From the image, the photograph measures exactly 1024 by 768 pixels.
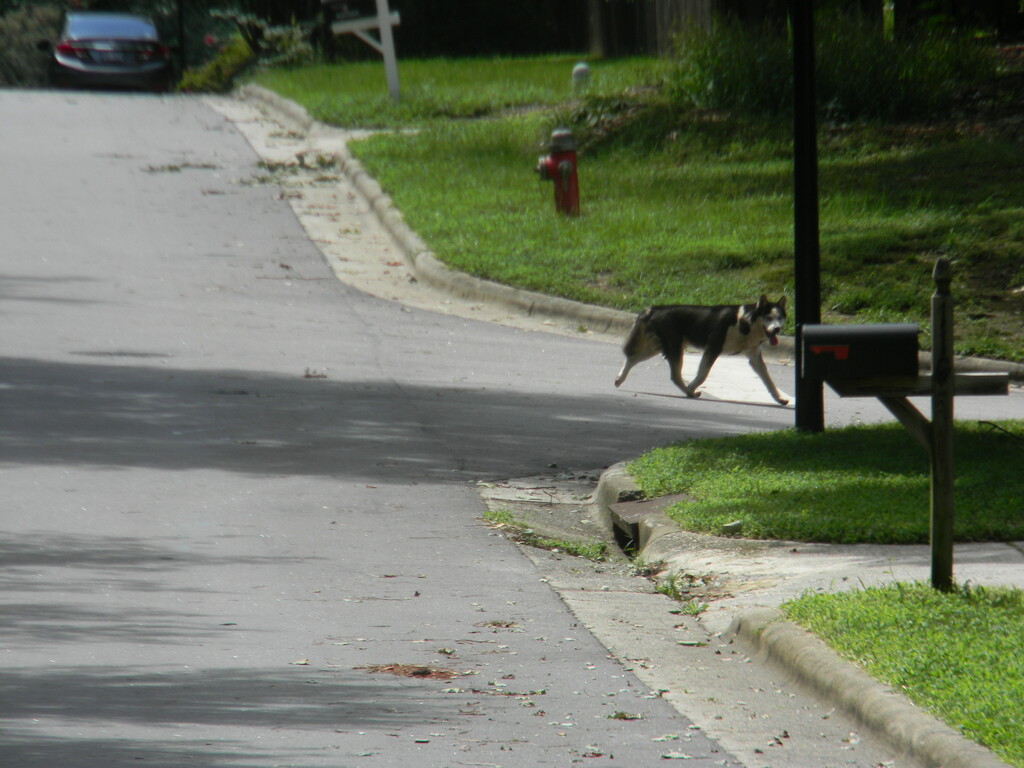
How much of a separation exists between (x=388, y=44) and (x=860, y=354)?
19.9m

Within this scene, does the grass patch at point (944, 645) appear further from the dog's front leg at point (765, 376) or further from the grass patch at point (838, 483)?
the dog's front leg at point (765, 376)

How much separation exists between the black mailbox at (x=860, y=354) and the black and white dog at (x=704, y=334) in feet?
16.8

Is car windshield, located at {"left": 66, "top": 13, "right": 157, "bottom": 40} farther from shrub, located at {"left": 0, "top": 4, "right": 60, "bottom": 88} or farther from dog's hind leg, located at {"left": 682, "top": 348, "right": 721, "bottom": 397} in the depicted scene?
dog's hind leg, located at {"left": 682, "top": 348, "right": 721, "bottom": 397}

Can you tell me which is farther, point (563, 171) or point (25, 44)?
point (25, 44)

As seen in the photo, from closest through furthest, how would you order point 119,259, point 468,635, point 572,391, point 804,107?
point 468,635, point 804,107, point 572,391, point 119,259

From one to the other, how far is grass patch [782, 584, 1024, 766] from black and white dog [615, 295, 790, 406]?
4865mm

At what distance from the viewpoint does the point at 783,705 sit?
523 cm

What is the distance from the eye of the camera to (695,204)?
1728cm

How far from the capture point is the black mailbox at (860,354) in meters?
5.54

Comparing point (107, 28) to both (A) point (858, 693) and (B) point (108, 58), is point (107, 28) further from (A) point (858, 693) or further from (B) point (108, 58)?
(A) point (858, 693)

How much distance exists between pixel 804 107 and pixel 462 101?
16.2 m

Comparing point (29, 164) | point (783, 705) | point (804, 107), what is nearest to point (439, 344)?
point (804, 107)

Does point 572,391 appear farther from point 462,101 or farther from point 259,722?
point 462,101

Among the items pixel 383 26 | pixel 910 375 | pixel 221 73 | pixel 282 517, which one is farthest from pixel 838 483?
pixel 221 73
